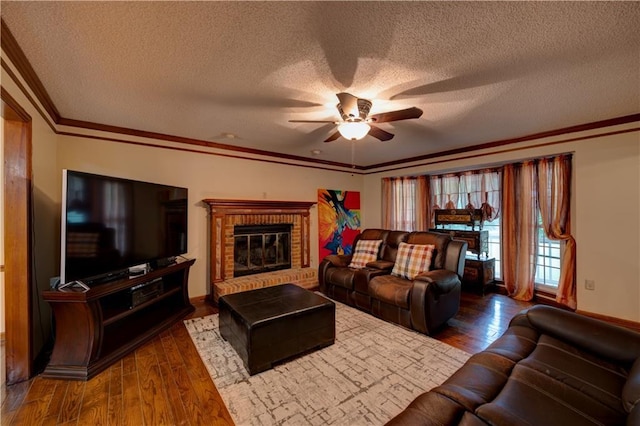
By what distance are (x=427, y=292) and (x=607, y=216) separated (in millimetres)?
2550

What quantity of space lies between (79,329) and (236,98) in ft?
7.80

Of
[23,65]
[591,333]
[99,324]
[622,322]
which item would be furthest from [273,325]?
[622,322]

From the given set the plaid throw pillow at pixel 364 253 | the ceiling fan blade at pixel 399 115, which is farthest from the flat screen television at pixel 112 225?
the ceiling fan blade at pixel 399 115

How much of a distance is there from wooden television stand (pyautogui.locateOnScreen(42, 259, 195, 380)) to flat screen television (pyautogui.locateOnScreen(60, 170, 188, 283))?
194 mm

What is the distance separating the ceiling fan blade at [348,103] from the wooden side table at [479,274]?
3.32 meters

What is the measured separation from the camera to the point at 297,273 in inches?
172

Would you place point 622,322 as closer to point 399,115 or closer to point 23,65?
point 399,115

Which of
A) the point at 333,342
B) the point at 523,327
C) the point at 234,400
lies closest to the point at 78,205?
the point at 234,400

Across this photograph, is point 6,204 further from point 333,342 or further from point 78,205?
point 333,342

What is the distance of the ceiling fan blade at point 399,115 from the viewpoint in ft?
7.14

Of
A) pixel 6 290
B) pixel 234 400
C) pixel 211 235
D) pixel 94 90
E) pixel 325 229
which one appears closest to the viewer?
pixel 234 400

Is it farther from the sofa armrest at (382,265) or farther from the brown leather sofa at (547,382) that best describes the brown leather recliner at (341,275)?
the brown leather sofa at (547,382)

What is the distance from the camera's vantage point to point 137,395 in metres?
1.89

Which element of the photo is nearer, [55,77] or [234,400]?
[234,400]
